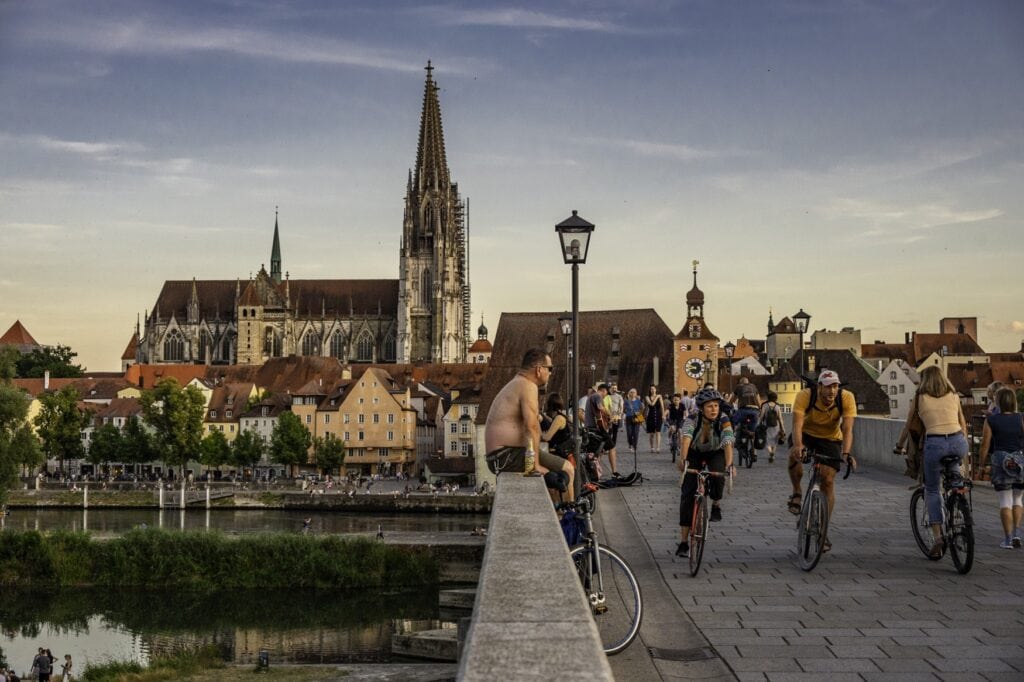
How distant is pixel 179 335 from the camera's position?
507 feet

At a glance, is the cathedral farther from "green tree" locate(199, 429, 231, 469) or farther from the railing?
the railing

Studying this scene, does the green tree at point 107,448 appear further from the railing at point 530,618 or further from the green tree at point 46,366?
the railing at point 530,618

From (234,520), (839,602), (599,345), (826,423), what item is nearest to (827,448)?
(826,423)

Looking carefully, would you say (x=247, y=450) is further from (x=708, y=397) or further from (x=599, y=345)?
(x=708, y=397)

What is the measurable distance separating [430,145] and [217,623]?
11114 cm

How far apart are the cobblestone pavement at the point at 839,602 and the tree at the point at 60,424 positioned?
92766 mm

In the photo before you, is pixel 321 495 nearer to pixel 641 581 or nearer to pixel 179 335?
pixel 641 581

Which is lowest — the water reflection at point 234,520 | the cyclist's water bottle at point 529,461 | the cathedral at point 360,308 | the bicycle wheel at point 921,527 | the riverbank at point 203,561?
the water reflection at point 234,520

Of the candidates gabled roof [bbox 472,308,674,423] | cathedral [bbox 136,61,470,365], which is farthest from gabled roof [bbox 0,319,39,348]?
gabled roof [bbox 472,308,674,423]

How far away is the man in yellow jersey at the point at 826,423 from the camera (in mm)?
9195

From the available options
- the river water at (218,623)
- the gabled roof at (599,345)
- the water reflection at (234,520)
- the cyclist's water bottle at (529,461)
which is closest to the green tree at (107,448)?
the water reflection at (234,520)

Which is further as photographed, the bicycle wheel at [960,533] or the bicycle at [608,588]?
the bicycle wheel at [960,533]

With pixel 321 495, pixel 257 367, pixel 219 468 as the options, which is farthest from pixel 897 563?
pixel 257 367

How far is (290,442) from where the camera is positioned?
94125 mm
